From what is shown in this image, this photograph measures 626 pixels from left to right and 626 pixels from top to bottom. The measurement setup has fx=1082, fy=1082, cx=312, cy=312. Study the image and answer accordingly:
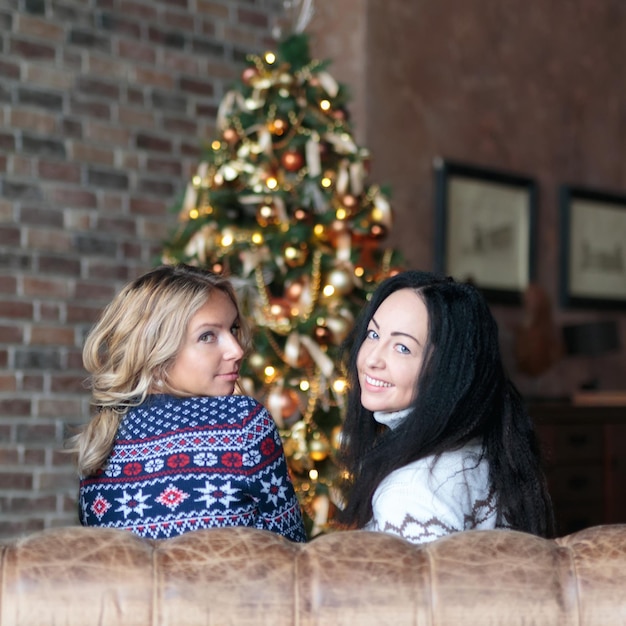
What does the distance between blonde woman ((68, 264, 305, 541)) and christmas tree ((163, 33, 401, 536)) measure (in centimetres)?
127

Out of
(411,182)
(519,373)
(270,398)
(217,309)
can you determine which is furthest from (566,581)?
(519,373)

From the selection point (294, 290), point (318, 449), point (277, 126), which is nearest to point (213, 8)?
point (277, 126)

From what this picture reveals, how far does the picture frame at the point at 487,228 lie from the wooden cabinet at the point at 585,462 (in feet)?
2.28

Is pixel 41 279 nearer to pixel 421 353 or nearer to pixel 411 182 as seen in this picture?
pixel 411 182

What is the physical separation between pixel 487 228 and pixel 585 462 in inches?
46.7

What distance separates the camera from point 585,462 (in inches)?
193

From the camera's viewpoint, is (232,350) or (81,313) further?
(81,313)

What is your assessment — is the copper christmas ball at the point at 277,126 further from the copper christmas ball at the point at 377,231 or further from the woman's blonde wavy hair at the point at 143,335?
the woman's blonde wavy hair at the point at 143,335

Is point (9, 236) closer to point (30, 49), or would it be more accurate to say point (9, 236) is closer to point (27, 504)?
point (30, 49)

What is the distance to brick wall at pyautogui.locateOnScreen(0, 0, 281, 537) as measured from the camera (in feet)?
13.0

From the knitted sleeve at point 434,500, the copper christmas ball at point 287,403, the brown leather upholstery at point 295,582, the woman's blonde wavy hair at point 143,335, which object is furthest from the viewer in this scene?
the copper christmas ball at point 287,403

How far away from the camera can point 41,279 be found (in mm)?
4020

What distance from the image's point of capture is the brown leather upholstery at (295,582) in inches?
38.6

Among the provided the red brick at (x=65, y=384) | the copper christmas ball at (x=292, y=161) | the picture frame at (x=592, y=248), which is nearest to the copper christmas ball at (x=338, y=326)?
the copper christmas ball at (x=292, y=161)
